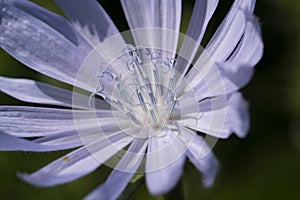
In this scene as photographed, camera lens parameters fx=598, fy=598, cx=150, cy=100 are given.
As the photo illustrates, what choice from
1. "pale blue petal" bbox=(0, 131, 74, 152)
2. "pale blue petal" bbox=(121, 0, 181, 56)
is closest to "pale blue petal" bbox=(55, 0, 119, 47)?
"pale blue petal" bbox=(121, 0, 181, 56)

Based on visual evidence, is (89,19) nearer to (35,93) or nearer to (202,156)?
(35,93)

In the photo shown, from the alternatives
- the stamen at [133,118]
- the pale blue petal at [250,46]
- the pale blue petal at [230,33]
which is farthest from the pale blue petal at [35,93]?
the pale blue petal at [250,46]

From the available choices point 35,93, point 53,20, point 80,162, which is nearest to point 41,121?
point 35,93

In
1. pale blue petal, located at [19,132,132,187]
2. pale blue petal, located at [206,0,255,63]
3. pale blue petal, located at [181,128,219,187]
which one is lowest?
pale blue petal, located at [181,128,219,187]

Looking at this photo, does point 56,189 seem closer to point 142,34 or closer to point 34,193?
point 34,193

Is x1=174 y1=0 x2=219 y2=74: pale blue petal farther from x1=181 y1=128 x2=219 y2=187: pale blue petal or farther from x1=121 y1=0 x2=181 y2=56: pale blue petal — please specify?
x1=181 y1=128 x2=219 y2=187: pale blue petal

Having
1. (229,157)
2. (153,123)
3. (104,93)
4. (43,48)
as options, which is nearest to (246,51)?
(153,123)

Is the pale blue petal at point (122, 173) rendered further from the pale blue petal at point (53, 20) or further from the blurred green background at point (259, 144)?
the blurred green background at point (259, 144)
